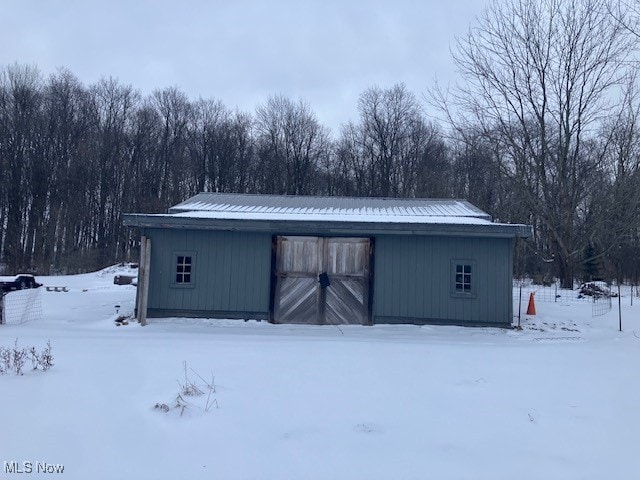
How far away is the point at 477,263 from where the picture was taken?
43.1 ft

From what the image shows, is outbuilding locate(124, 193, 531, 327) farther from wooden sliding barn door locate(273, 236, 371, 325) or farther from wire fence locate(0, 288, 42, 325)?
wire fence locate(0, 288, 42, 325)

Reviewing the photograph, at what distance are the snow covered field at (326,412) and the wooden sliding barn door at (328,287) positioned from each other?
401cm

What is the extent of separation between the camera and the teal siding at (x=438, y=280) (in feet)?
43.0

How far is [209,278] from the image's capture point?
43.4 feet

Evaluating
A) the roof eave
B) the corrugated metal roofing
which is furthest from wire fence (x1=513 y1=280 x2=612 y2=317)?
the roof eave

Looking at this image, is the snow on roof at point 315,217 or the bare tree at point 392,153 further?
the bare tree at point 392,153

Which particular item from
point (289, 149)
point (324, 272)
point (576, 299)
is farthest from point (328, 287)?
point (289, 149)

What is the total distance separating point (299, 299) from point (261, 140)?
35930 millimetres

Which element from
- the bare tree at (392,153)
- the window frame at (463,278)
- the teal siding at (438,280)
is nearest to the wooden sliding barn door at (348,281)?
the teal siding at (438,280)

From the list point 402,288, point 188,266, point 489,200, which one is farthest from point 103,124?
point 402,288

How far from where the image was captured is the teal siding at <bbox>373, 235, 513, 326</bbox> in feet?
43.0

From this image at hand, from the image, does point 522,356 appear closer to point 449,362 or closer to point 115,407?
point 449,362

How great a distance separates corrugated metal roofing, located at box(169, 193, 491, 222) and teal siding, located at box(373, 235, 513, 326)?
1.19 m

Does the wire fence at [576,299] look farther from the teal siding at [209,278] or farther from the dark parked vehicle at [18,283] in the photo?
the dark parked vehicle at [18,283]
